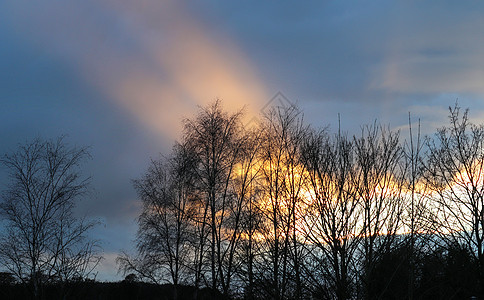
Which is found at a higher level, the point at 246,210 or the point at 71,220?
the point at 246,210

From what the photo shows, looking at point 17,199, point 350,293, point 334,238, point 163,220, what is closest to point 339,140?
point 334,238

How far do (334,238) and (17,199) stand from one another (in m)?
15.2

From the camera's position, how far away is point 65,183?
2134 cm

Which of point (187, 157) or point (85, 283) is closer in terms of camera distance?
point (85, 283)

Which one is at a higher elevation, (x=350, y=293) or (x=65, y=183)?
(x=65, y=183)

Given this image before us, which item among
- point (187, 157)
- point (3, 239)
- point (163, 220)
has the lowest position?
point (3, 239)

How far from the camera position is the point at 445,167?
90.0 ft

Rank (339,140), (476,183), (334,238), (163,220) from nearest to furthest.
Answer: (334,238)
(339,140)
(476,183)
(163,220)

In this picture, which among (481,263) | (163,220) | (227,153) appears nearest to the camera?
(481,263)

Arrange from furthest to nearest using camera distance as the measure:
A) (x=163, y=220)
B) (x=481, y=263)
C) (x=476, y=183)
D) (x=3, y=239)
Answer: (x=163, y=220) < (x=476, y=183) < (x=481, y=263) < (x=3, y=239)

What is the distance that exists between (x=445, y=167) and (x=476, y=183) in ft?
6.24

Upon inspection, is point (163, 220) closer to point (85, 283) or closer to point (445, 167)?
point (85, 283)

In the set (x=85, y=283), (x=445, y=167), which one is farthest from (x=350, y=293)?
(x=445, y=167)

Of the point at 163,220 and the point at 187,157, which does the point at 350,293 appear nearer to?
the point at 187,157
